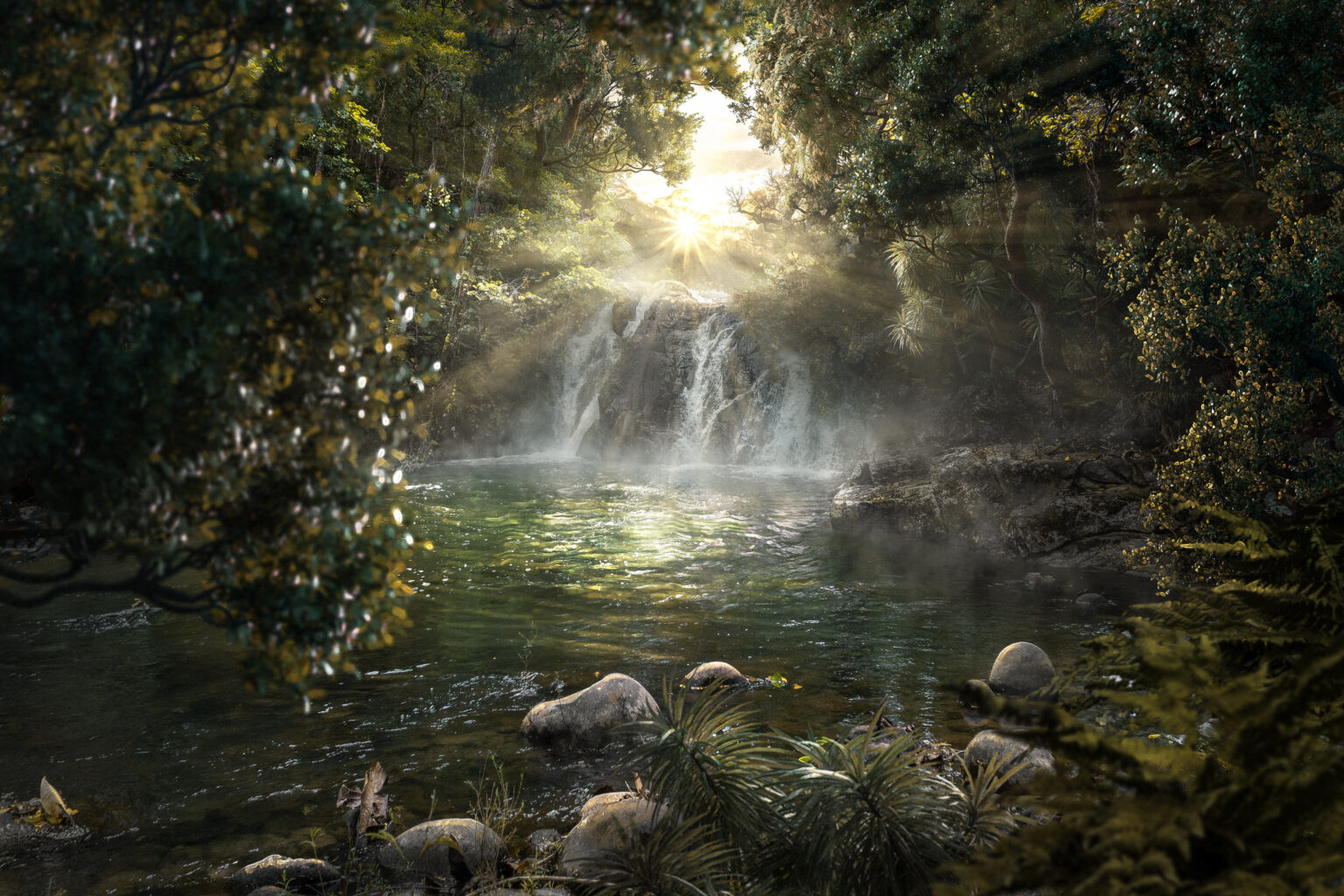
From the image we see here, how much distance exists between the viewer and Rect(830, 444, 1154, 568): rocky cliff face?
1493cm

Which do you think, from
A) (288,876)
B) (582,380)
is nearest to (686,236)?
(582,380)

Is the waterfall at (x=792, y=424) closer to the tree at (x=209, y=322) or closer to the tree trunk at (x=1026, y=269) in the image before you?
the tree trunk at (x=1026, y=269)

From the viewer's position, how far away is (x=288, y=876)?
5.62m

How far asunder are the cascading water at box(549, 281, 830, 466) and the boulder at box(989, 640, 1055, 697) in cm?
1938

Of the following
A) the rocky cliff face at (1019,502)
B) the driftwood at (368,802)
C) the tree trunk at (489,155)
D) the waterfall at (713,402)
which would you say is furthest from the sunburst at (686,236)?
the driftwood at (368,802)

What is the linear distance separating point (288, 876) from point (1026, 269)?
19.7 meters

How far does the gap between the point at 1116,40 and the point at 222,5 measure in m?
15.5

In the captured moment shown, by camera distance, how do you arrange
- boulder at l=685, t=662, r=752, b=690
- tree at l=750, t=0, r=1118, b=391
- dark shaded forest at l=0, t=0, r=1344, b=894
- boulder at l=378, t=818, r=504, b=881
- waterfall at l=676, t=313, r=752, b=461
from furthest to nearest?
waterfall at l=676, t=313, r=752, b=461 → tree at l=750, t=0, r=1118, b=391 → boulder at l=685, t=662, r=752, b=690 → boulder at l=378, t=818, r=504, b=881 → dark shaded forest at l=0, t=0, r=1344, b=894

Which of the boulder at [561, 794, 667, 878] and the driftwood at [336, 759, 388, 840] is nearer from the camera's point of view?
the boulder at [561, 794, 667, 878]

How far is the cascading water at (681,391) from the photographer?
29.5 metres

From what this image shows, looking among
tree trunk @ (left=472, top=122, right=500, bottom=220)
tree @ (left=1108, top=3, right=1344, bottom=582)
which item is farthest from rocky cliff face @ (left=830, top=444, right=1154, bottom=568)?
tree trunk @ (left=472, top=122, right=500, bottom=220)

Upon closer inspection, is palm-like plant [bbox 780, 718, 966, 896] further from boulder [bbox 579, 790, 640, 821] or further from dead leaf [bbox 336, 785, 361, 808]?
dead leaf [bbox 336, 785, 361, 808]

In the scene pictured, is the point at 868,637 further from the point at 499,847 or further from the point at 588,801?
the point at 499,847

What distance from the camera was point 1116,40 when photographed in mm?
13398
